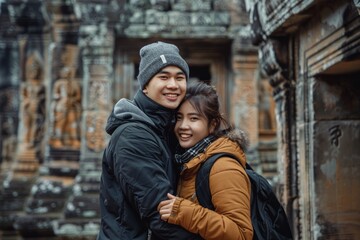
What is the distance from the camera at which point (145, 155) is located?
2.03m

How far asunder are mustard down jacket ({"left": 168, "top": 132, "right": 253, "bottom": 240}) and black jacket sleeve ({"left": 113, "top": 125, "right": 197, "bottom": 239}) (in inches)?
2.2

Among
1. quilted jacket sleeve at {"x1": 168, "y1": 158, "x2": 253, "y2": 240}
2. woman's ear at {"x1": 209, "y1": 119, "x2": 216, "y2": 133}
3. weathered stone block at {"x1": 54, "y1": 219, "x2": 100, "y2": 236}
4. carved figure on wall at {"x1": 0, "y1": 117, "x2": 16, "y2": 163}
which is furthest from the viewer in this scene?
carved figure on wall at {"x1": 0, "y1": 117, "x2": 16, "y2": 163}

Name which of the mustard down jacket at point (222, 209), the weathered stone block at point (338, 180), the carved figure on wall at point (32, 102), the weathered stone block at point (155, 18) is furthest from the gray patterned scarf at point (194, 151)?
the carved figure on wall at point (32, 102)

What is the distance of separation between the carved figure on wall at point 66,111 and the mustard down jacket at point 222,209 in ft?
21.8

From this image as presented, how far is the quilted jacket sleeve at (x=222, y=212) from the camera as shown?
195cm

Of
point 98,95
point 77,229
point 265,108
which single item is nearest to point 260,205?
point 77,229

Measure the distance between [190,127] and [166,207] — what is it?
43 cm

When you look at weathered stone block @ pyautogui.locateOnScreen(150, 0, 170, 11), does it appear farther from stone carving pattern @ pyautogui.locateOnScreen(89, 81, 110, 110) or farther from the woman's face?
the woman's face

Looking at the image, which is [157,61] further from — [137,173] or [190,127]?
[137,173]

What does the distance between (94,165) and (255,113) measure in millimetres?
2615

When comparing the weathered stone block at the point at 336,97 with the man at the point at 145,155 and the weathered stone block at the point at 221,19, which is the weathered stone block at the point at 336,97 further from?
the weathered stone block at the point at 221,19

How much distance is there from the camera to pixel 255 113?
823 centimetres

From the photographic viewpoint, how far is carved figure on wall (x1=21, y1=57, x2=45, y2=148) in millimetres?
9109

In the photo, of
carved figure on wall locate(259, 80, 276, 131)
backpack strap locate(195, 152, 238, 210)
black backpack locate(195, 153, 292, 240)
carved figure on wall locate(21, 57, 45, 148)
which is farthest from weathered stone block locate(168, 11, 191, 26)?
backpack strap locate(195, 152, 238, 210)
